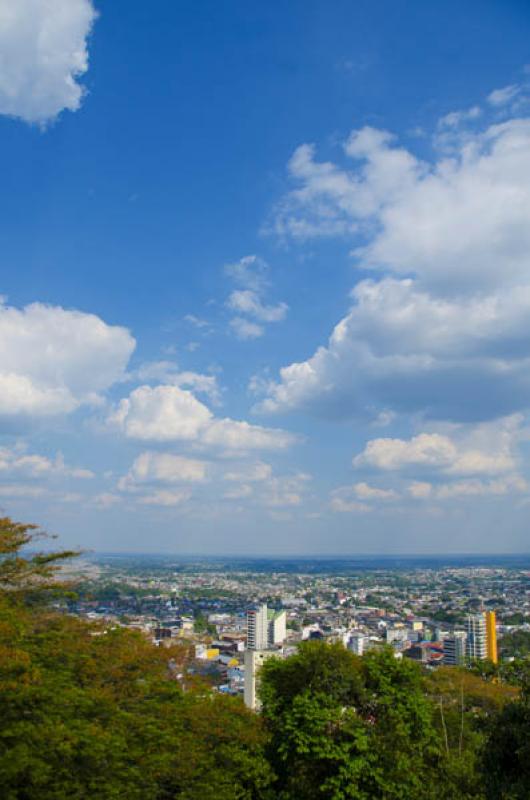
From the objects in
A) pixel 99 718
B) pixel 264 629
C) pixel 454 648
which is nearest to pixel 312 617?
pixel 264 629

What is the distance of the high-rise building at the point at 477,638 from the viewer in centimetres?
3388

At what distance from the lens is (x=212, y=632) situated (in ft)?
149

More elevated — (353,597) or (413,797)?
(413,797)

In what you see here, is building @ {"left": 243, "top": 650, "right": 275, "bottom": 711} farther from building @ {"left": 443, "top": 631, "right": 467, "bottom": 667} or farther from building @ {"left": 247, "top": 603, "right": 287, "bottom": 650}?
building @ {"left": 247, "top": 603, "right": 287, "bottom": 650}

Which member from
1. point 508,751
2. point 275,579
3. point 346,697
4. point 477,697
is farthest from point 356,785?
point 275,579

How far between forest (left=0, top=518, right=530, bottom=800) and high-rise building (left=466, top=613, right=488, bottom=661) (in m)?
22.0

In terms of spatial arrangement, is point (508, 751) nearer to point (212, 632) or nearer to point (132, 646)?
point (132, 646)

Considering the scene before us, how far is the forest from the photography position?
281 inches

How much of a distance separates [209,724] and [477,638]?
96.1 feet

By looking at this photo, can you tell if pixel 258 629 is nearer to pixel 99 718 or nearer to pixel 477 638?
pixel 477 638

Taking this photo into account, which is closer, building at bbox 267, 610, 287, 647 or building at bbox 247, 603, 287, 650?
building at bbox 247, 603, 287, 650

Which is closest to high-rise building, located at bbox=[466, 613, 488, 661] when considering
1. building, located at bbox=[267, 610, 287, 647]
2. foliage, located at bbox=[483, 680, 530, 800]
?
building, located at bbox=[267, 610, 287, 647]

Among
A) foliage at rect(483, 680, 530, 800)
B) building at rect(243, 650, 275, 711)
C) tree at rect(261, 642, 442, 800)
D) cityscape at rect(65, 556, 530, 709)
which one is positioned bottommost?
cityscape at rect(65, 556, 530, 709)

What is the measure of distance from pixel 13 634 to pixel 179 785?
3.47m
